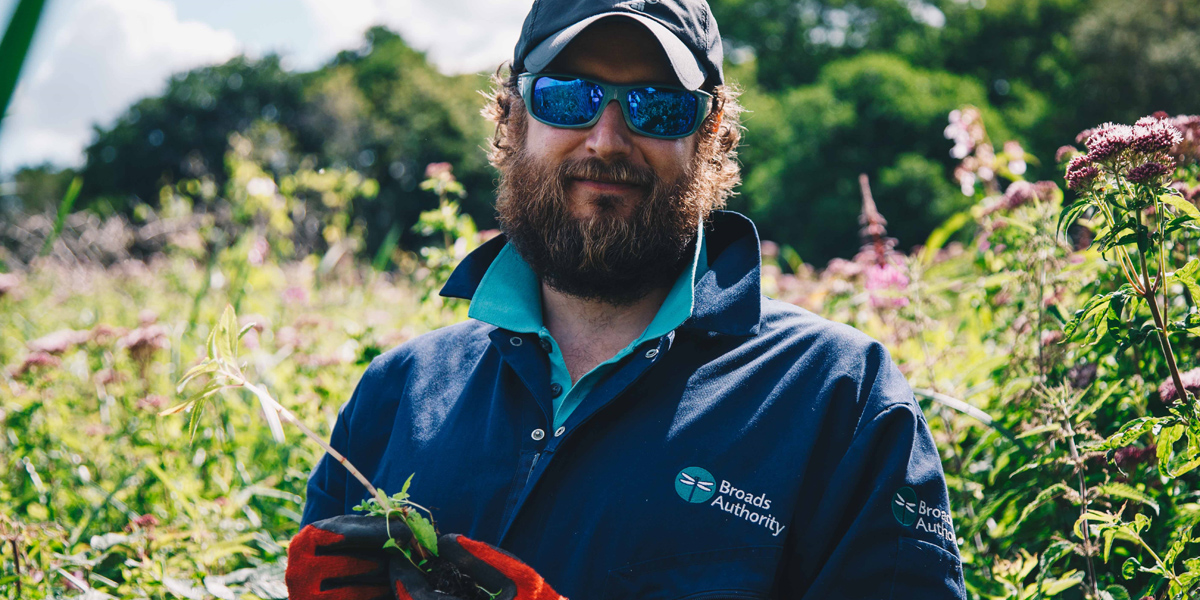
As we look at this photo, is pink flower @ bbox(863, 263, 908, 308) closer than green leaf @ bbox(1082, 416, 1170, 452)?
No

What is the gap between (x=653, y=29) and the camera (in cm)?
188

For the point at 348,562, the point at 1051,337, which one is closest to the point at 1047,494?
the point at 1051,337

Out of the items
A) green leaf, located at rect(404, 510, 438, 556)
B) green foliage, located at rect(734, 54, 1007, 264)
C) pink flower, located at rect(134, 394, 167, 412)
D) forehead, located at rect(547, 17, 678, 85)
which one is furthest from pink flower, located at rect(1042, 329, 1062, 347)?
green foliage, located at rect(734, 54, 1007, 264)

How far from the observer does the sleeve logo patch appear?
1.47 m

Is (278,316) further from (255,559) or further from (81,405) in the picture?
(255,559)

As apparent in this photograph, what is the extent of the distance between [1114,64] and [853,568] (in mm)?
26535

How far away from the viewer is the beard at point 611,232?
6.31 ft

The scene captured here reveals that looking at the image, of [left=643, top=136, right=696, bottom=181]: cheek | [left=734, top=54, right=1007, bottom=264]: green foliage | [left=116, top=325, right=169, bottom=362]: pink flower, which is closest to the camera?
[left=643, top=136, right=696, bottom=181]: cheek

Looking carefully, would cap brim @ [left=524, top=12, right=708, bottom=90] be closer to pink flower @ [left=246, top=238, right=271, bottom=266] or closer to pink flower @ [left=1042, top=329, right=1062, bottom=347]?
pink flower @ [left=1042, top=329, right=1062, bottom=347]

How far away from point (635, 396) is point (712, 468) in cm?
23

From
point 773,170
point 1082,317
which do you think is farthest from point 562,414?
point 773,170

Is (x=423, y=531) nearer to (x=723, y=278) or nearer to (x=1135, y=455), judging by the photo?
(x=723, y=278)

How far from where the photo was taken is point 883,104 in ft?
84.4

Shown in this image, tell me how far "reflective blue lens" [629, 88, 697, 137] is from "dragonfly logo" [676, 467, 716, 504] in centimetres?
89
